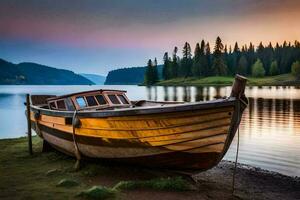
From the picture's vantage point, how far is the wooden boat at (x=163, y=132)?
10898mm

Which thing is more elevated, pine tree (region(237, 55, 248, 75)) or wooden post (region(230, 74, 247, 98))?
pine tree (region(237, 55, 248, 75))

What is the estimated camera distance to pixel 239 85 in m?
10.6

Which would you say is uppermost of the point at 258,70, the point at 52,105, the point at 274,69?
the point at 274,69

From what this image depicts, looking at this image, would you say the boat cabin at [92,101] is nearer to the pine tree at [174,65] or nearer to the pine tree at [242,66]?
the pine tree at [242,66]

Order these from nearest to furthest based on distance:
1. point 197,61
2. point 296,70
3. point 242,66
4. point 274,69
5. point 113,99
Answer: point 113,99
point 296,70
point 197,61
point 274,69
point 242,66

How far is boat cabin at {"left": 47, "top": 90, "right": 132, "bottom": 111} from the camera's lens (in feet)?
50.1

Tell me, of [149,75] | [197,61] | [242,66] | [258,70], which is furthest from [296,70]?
[149,75]

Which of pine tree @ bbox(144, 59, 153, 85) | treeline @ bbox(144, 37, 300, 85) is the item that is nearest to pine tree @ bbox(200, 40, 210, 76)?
treeline @ bbox(144, 37, 300, 85)

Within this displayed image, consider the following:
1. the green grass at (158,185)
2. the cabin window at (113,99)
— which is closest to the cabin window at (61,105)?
the cabin window at (113,99)

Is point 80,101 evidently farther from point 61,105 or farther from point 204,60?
point 204,60

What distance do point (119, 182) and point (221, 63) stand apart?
495ft

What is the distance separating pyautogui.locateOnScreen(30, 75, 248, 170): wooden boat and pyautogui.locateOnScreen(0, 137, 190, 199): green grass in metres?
0.69

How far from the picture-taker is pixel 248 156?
19875 millimetres

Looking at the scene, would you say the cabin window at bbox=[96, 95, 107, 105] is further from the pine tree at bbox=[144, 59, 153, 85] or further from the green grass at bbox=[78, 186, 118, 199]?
the pine tree at bbox=[144, 59, 153, 85]
